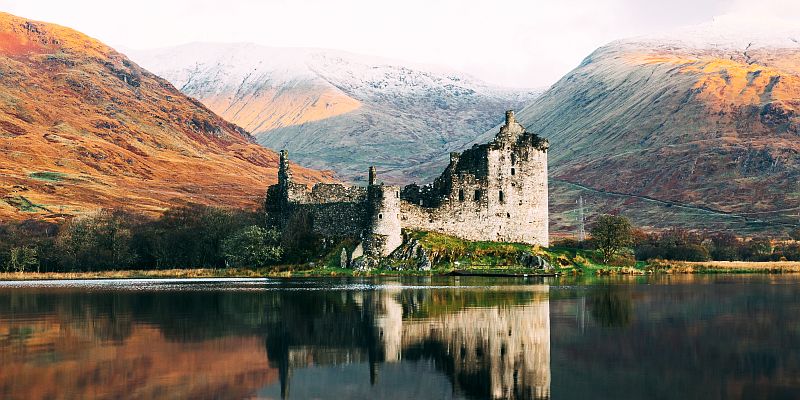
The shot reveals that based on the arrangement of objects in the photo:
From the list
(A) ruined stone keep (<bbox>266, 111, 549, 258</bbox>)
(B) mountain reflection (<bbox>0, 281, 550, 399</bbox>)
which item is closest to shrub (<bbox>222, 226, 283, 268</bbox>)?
(A) ruined stone keep (<bbox>266, 111, 549, 258</bbox>)

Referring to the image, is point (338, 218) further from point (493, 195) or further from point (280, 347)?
point (280, 347)

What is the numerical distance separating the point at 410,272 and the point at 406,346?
38844 mm

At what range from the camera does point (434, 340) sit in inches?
1093

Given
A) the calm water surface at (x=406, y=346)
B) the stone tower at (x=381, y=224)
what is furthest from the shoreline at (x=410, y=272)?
the calm water surface at (x=406, y=346)

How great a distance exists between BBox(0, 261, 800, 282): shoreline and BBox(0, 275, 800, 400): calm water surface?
18.9 metres

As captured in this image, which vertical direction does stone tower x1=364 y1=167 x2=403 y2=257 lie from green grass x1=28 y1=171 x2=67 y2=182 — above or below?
below

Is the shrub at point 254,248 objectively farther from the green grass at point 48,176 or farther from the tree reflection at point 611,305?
the green grass at point 48,176

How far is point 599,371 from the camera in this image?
22.1 metres

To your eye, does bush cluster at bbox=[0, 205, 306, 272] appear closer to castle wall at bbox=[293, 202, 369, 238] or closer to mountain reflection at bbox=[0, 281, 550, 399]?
castle wall at bbox=[293, 202, 369, 238]

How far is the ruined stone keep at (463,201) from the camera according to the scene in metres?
69.4

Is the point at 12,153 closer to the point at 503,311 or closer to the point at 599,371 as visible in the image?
the point at 503,311

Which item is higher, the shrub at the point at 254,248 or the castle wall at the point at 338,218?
the castle wall at the point at 338,218

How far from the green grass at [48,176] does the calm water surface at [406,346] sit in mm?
132265

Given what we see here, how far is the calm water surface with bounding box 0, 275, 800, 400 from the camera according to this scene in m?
20.2
